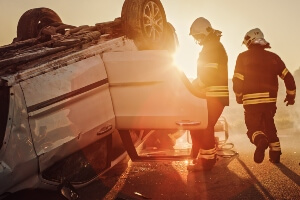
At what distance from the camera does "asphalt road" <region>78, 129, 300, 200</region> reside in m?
3.14

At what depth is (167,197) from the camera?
314 cm

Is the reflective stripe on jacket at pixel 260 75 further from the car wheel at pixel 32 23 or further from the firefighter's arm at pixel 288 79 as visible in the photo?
the car wheel at pixel 32 23

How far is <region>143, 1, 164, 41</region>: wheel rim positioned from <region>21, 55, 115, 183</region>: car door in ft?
3.82

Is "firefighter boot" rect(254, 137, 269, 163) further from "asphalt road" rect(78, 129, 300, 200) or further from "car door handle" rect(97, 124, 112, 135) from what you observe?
"car door handle" rect(97, 124, 112, 135)

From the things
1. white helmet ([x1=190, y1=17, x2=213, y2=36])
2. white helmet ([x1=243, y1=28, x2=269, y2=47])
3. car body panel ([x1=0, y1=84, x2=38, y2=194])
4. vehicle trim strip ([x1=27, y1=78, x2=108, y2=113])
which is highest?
white helmet ([x1=190, y1=17, x2=213, y2=36])

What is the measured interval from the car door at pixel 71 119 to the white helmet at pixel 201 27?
2145mm

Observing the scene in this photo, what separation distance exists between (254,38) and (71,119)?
3333 millimetres

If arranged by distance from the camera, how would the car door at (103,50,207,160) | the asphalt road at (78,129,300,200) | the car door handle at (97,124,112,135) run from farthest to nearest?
the asphalt road at (78,129,300,200), the car door at (103,50,207,160), the car door handle at (97,124,112,135)

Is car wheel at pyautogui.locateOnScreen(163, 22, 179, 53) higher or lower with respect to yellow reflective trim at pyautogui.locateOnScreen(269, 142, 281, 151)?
higher

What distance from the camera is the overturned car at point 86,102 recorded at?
220cm

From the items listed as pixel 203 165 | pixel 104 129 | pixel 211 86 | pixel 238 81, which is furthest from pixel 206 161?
pixel 104 129

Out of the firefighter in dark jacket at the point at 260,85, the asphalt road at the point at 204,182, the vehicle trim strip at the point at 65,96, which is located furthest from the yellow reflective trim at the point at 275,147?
the vehicle trim strip at the point at 65,96

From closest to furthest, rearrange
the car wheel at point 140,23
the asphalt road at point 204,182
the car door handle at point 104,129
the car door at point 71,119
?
the car door at point 71,119
the car door handle at point 104,129
the asphalt road at point 204,182
the car wheel at point 140,23

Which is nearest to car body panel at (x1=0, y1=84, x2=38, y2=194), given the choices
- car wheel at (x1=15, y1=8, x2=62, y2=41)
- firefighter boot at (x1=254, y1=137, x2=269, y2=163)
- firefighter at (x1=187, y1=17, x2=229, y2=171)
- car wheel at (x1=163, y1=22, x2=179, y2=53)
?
firefighter at (x1=187, y1=17, x2=229, y2=171)
